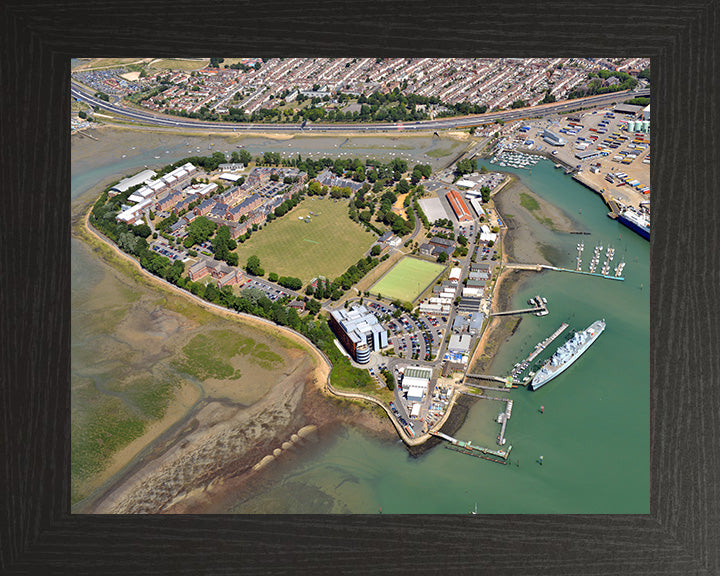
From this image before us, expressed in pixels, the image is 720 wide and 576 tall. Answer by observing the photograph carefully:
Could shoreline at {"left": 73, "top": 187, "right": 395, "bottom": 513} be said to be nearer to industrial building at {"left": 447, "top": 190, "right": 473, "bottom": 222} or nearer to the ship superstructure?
the ship superstructure

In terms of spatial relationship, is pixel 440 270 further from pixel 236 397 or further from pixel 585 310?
pixel 236 397

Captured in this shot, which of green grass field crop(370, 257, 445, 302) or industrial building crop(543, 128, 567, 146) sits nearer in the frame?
green grass field crop(370, 257, 445, 302)

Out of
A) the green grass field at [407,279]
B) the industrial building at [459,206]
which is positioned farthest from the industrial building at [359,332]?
the industrial building at [459,206]

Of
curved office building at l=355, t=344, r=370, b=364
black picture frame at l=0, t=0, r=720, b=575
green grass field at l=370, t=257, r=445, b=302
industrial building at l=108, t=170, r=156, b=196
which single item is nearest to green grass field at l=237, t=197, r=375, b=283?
green grass field at l=370, t=257, r=445, b=302

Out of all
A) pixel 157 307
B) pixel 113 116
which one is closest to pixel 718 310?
pixel 157 307

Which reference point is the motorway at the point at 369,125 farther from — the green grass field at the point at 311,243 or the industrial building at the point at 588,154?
the green grass field at the point at 311,243
